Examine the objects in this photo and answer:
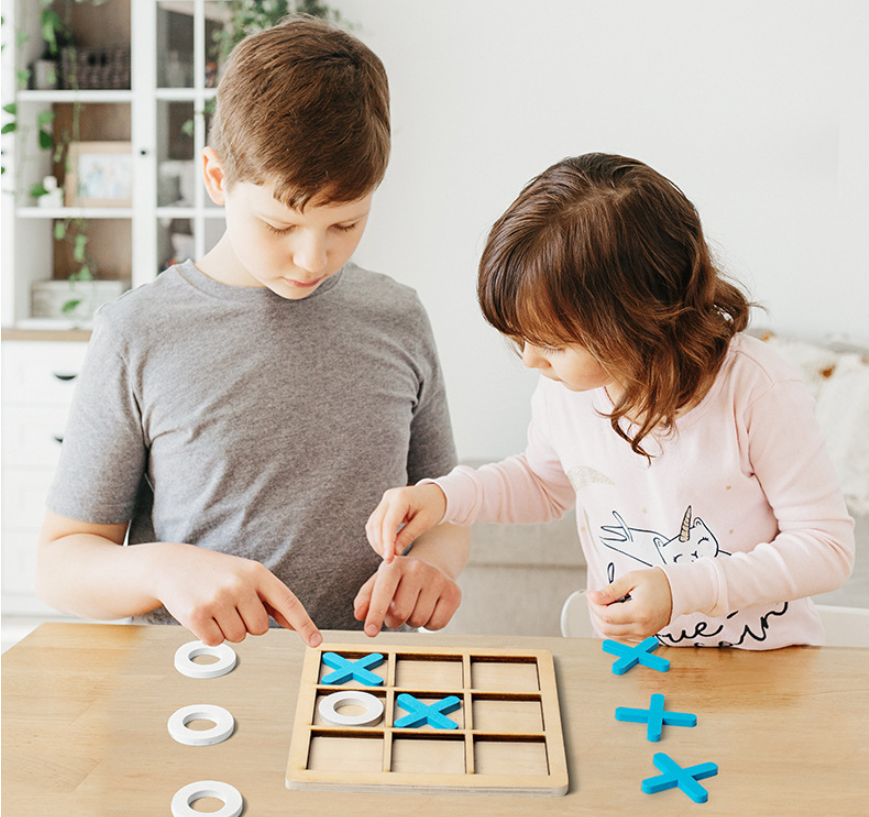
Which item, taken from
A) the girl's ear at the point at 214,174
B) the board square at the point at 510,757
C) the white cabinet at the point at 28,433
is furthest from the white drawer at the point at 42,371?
the board square at the point at 510,757

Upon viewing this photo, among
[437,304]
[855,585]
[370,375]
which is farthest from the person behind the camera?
[437,304]

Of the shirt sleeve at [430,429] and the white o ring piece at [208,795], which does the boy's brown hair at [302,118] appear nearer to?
the shirt sleeve at [430,429]

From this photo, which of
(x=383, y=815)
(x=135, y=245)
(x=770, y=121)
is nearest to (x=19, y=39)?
(x=135, y=245)

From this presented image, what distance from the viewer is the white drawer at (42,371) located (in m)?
2.83

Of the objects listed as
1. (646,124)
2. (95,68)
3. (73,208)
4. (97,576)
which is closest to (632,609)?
(97,576)

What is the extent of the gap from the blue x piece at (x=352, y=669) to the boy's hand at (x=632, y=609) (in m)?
0.21

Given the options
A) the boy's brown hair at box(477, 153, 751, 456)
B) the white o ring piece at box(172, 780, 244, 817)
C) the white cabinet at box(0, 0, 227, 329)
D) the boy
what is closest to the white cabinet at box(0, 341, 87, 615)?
the white cabinet at box(0, 0, 227, 329)

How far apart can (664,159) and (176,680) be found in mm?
2678

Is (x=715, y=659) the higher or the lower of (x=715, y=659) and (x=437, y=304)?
the higher

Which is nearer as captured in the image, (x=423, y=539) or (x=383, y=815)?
(x=383, y=815)

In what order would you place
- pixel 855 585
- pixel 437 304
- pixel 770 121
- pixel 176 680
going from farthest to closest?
pixel 437 304 → pixel 770 121 → pixel 855 585 → pixel 176 680

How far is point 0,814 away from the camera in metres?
0.57

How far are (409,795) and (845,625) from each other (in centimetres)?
72

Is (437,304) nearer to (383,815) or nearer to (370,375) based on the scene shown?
(370,375)
